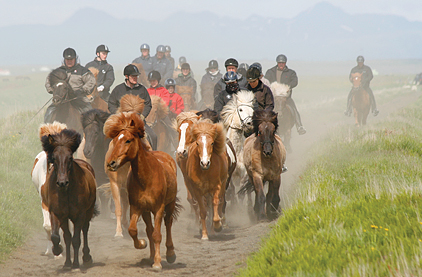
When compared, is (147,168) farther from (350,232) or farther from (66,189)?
(350,232)

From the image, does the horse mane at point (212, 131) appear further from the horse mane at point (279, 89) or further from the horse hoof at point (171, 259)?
the horse mane at point (279, 89)

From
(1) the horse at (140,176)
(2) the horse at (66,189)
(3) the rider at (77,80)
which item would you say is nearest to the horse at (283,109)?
(3) the rider at (77,80)

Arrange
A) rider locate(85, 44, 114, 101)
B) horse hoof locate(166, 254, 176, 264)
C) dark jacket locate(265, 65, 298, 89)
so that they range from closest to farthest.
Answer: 1. horse hoof locate(166, 254, 176, 264)
2. rider locate(85, 44, 114, 101)
3. dark jacket locate(265, 65, 298, 89)

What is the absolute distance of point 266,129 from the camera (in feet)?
32.2

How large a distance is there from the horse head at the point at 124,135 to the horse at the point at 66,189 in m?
0.67

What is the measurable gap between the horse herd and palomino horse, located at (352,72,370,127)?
14.1m

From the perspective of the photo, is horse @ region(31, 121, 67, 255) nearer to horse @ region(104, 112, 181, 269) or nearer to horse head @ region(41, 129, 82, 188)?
horse head @ region(41, 129, 82, 188)

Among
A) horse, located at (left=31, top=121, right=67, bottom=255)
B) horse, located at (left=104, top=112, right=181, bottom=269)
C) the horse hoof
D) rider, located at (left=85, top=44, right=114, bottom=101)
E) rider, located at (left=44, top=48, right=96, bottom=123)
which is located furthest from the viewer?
rider, located at (left=85, top=44, right=114, bottom=101)

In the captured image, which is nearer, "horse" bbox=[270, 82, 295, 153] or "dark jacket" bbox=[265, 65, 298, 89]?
"horse" bbox=[270, 82, 295, 153]

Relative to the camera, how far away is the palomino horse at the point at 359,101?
24.7m

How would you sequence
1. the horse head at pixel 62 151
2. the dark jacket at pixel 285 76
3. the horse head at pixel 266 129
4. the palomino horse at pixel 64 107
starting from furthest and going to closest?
1. the dark jacket at pixel 285 76
2. the palomino horse at pixel 64 107
3. the horse head at pixel 266 129
4. the horse head at pixel 62 151

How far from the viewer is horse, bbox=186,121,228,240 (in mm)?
9070

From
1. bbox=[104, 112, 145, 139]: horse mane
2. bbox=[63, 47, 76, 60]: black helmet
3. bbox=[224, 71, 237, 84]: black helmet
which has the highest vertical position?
bbox=[63, 47, 76, 60]: black helmet

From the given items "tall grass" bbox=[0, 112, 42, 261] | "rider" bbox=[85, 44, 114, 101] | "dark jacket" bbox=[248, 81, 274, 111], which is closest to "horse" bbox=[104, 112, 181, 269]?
"tall grass" bbox=[0, 112, 42, 261]
